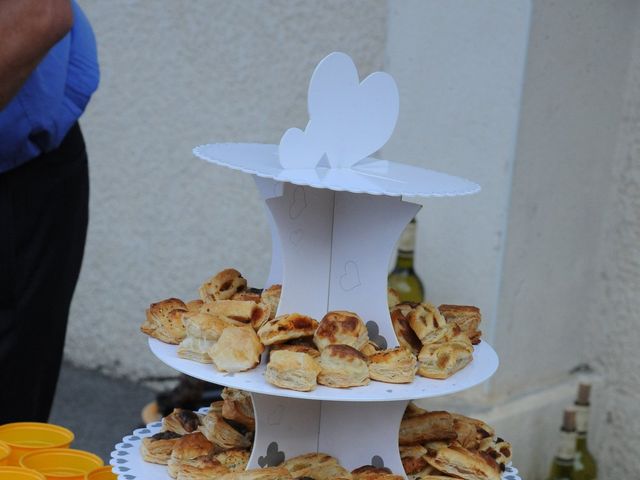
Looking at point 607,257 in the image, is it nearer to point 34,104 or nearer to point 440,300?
point 440,300

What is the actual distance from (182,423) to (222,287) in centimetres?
23

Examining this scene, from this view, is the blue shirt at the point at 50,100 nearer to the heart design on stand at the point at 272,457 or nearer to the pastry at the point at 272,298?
the pastry at the point at 272,298

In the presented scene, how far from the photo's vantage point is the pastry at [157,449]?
4.72ft

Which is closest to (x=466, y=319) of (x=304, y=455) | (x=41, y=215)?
(x=304, y=455)

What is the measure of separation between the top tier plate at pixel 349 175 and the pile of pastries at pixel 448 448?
39cm

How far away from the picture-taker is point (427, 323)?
4.72 ft

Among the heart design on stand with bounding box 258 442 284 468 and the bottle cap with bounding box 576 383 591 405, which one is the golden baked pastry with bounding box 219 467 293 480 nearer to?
the heart design on stand with bounding box 258 442 284 468

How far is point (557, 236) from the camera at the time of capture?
2.86 metres

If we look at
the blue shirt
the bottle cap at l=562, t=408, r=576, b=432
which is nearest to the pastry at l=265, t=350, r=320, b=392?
the blue shirt

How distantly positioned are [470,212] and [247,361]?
1575 mm

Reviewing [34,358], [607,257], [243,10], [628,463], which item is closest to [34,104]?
[34,358]

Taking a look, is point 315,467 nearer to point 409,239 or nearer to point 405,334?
point 405,334

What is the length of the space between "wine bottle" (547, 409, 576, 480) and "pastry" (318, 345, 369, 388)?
1.39 m

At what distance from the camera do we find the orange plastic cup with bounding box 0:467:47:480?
1.38m
